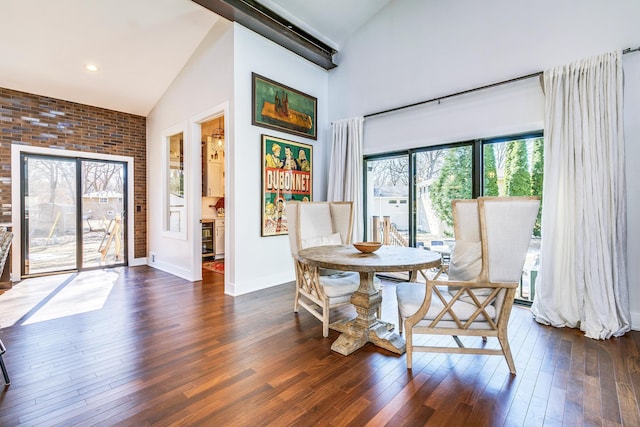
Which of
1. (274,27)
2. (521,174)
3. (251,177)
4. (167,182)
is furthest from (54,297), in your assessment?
(521,174)

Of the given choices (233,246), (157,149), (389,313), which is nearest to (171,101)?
(157,149)

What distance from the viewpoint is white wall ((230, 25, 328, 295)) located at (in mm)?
3771

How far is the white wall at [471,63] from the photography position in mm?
2695

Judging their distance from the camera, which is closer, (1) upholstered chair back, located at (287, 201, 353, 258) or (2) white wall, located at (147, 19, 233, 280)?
(1) upholstered chair back, located at (287, 201, 353, 258)

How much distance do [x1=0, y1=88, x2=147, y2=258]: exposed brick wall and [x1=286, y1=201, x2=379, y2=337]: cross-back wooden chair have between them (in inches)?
158

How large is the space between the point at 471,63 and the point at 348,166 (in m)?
2.01

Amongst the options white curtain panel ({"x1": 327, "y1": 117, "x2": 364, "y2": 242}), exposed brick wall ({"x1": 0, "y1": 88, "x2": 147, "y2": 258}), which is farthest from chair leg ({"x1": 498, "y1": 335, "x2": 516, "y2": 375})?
exposed brick wall ({"x1": 0, "y1": 88, "x2": 147, "y2": 258})

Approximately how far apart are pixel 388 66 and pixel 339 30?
1.06 meters

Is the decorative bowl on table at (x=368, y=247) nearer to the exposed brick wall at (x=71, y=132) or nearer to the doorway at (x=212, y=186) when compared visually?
the doorway at (x=212, y=186)

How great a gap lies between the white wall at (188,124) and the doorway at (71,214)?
1.84 ft

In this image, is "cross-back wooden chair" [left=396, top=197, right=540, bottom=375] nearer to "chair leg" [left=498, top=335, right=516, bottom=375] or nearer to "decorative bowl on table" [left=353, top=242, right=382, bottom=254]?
"chair leg" [left=498, top=335, right=516, bottom=375]

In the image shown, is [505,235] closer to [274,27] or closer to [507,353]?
[507,353]

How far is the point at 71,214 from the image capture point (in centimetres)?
497

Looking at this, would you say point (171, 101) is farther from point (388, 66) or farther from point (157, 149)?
point (388, 66)
